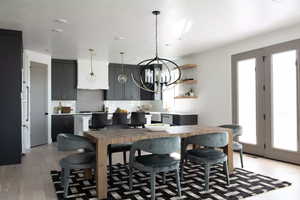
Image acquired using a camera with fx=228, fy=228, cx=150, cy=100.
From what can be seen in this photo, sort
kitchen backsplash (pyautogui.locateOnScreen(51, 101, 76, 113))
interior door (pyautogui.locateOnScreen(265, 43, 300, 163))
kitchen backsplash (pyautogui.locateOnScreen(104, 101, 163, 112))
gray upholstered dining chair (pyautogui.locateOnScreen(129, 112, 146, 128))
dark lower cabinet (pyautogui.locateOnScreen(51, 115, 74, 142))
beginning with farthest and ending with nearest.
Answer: kitchen backsplash (pyautogui.locateOnScreen(104, 101, 163, 112)), kitchen backsplash (pyautogui.locateOnScreen(51, 101, 76, 113)), dark lower cabinet (pyautogui.locateOnScreen(51, 115, 74, 142)), gray upholstered dining chair (pyautogui.locateOnScreen(129, 112, 146, 128)), interior door (pyautogui.locateOnScreen(265, 43, 300, 163))

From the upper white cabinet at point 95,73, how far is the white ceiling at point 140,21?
64.7 inches

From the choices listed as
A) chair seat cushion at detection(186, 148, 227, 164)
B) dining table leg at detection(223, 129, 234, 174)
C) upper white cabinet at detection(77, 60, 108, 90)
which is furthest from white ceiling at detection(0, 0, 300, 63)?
chair seat cushion at detection(186, 148, 227, 164)

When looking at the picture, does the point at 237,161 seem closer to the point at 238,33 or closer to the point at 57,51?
the point at 238,33

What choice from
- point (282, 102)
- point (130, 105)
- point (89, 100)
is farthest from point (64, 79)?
point (282, 102)

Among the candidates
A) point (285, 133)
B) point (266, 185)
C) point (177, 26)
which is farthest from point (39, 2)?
point (285, 133)

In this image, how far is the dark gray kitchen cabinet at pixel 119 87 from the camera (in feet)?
27.0

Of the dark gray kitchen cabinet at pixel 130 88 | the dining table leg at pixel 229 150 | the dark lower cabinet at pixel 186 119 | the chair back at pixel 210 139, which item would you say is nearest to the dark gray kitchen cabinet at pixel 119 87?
the dark gray kitchen cabinet at pixel 130 88

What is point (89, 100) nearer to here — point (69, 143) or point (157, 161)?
point (69, 143)

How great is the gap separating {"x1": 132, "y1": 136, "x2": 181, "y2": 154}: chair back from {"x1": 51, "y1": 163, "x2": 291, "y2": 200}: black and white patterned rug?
2.07 ft

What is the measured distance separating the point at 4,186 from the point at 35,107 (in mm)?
3406

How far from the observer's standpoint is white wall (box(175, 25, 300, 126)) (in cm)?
559

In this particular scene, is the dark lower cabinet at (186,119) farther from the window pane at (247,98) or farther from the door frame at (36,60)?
the door frame at (36,60)

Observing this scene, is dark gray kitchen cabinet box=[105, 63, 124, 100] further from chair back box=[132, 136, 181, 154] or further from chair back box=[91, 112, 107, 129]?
chair back box=[132, 136, 181, 154]

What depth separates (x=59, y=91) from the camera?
291 inches
